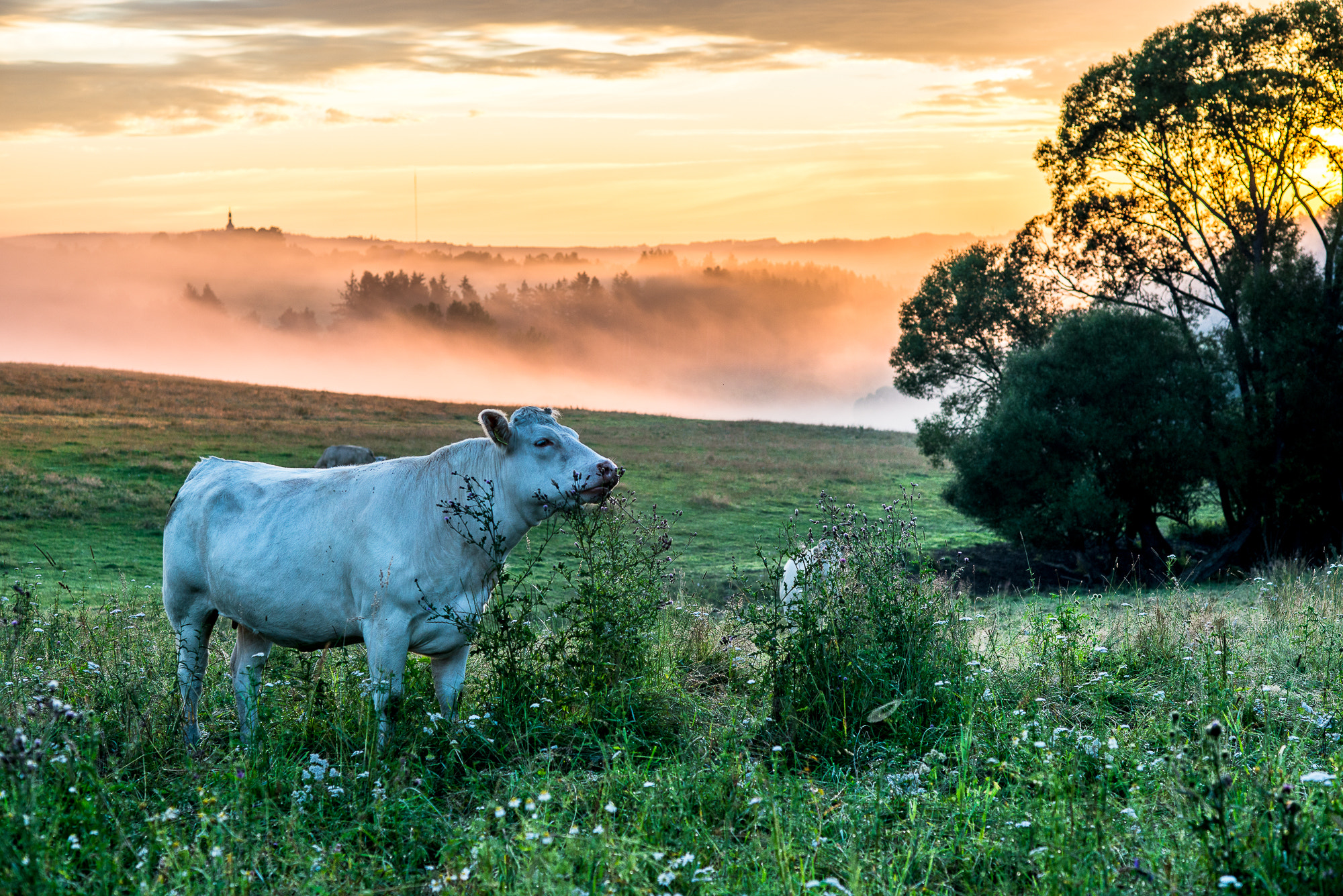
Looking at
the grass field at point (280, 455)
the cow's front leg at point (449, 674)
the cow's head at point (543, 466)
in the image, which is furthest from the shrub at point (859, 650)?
the grass field at point (280, 455)

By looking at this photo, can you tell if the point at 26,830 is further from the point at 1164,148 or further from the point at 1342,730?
the point at 1164,148

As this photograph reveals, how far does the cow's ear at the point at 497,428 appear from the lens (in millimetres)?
6398

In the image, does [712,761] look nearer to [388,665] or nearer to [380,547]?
[388,665]

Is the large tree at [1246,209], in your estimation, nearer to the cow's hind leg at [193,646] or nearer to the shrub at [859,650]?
the shrub at [859,650]

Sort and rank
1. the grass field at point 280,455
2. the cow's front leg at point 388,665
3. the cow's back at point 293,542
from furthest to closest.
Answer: the grass field at point 280,455, the cow's back at point 293,542, the cow's front leg at point 388,665

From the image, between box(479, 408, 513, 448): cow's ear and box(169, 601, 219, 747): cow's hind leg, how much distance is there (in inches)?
95.2

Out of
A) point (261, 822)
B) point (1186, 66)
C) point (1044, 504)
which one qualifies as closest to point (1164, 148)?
point (1186, 66)

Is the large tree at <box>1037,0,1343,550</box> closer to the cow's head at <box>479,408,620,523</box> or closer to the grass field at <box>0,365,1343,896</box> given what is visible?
the grass field at <box>0,365,1343,896</box>

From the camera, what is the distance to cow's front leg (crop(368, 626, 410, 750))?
5926mm

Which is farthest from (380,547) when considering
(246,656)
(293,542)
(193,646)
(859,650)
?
(859,650)

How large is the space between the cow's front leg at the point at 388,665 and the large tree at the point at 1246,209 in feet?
70.1

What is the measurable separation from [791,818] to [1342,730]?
138 inches

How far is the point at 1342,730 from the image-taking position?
5848 mm

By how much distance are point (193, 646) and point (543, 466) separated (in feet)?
9.72
